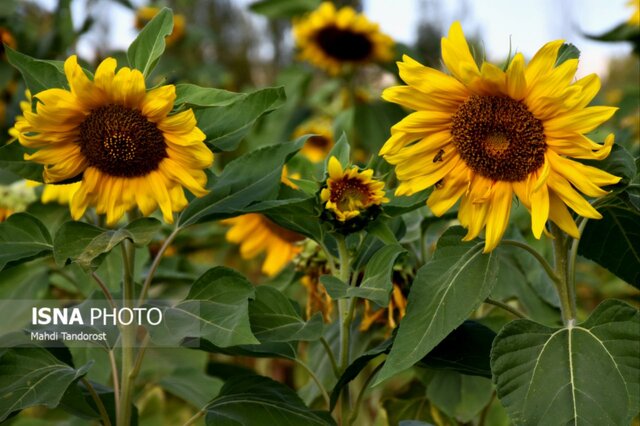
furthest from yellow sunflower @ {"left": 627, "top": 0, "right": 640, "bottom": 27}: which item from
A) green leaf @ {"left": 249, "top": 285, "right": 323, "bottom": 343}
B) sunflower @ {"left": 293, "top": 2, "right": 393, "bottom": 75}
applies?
green leaf @ {"left": 249, "top": 285, "right": 323, "bottom": 343}

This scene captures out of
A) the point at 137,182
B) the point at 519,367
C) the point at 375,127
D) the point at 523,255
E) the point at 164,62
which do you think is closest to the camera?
the point at 519,367

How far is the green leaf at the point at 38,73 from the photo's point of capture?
38.6 inches

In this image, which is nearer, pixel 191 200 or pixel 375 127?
pixel 191 200

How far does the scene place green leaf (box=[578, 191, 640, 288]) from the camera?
1.05 metres

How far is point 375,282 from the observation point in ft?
3.12

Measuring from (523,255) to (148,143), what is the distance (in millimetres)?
622

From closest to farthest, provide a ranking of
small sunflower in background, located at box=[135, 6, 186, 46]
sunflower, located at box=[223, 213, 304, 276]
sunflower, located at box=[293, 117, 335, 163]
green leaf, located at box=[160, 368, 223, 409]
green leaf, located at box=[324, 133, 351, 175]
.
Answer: green leaf, located at box=[324, 133, 351, 175] < green leaf, located at box=[160, 368, 223, 409] < sunflower, located at box=[223, 213, 304, 276] < sunflower, located at box=[293, 117, 335, 163] < small sunflower in background, located at box=[135, 6, 186, 46]

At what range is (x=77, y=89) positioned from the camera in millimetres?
921

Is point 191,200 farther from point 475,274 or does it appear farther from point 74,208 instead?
point 475,274

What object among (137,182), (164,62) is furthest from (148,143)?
(164,62)

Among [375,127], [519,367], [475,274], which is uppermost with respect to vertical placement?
[375,127]

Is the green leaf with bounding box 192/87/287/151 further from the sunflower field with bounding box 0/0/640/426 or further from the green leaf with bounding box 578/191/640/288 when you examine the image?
the green leaf with bounding box 578/191/640/288

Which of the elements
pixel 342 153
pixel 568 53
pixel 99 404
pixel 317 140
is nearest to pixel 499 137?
pixel 568 53

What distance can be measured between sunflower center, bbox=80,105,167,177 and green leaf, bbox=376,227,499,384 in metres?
0.31
